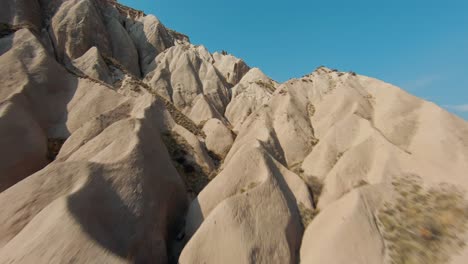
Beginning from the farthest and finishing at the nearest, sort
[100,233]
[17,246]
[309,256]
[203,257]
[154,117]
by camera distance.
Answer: [154,117], [309,256], [203,257], [100,233], [17,246]

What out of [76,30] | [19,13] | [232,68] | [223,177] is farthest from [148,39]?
[223,177]

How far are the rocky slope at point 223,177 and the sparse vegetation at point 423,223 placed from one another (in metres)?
0.06

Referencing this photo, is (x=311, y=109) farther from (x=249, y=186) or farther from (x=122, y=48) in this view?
(x=122, y=48)

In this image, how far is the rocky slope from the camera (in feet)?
35.2

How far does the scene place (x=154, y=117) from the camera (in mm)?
21969

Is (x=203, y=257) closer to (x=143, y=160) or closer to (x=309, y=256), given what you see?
(x=309, y=256)

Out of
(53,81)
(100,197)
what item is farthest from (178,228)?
(53,81)

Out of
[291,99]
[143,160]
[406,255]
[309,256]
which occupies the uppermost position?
[291,99]

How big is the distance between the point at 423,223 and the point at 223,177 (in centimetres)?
981

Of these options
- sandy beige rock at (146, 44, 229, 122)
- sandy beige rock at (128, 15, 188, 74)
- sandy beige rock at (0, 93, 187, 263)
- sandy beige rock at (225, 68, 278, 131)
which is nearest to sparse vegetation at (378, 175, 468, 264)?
sandy beige rock at (0, 93, 187, 263)

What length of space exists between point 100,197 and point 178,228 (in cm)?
458

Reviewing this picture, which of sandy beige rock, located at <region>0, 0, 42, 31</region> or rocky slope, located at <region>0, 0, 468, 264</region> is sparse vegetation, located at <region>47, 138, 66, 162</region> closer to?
rocky slope, located at <region>0, 0, 468, 264</region>

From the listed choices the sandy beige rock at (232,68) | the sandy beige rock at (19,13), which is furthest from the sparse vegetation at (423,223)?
the sandy beige rock at (232,68)

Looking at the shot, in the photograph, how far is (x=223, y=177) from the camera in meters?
15.3
